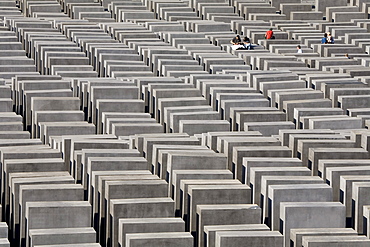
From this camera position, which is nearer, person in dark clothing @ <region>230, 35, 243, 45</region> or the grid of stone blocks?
the grid of stone blocks

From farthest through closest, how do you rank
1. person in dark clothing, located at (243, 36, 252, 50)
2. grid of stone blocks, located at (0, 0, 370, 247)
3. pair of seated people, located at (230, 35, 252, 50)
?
person in dark clothing, located at (243, 36, 252, 50), pair of seated people, located at (230, 35, 252, 50), grid of stone blocks, located at (0, 0, 370, 247)

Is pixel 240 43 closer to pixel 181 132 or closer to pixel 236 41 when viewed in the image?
pixel 236 41

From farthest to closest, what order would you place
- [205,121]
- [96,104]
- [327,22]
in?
[327,22], [96,104], [205,121]

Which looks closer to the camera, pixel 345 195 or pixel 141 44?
pixel 345 195

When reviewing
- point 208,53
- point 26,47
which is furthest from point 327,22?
point 26,47

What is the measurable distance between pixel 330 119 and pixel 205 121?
3.01 meters

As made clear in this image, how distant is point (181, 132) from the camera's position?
25.7 metres

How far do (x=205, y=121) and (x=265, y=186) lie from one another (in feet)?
16.7

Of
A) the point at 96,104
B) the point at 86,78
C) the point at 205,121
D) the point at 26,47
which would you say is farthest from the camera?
the point at 26,47

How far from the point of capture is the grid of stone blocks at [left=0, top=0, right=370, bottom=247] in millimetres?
20047

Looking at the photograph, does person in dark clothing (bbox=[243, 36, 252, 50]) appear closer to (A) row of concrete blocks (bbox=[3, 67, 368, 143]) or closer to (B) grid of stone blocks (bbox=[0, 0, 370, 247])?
(B) grid of stone blocks (bbox=[0, 0, 370, 247])

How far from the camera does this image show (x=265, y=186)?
830 inches

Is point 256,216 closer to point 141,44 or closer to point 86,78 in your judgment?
point 86,78

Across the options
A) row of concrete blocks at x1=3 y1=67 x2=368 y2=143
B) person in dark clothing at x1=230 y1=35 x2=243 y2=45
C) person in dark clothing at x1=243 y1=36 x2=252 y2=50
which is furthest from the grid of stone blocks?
person in dark clothing at x1=243 y1=36 x2=252 y2=50
